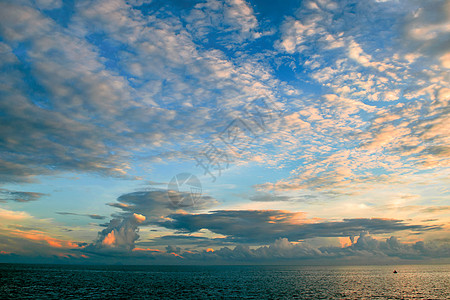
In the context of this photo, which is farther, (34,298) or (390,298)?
(390,298)

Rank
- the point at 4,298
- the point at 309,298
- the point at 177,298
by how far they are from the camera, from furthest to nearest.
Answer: the point at 309,298
the point at 177,298
the point at 4,298

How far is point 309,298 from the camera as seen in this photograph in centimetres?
8438

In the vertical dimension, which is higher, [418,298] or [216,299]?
[216,299]

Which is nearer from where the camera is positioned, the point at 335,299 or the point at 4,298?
the point at 4,298

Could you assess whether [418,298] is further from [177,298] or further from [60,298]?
[60,298]

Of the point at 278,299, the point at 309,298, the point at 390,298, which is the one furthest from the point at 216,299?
the point at 390,298

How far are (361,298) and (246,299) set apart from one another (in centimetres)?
3736

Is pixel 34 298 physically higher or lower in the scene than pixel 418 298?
higher

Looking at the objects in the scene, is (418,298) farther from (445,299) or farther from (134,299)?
(134,299)

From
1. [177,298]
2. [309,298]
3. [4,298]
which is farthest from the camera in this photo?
[309,298]

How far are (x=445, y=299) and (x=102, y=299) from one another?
102m

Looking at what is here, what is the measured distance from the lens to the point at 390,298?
87188 mm

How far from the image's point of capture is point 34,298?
7488 centimetres

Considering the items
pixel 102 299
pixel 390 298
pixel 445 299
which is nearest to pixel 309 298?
pixel 390 298
